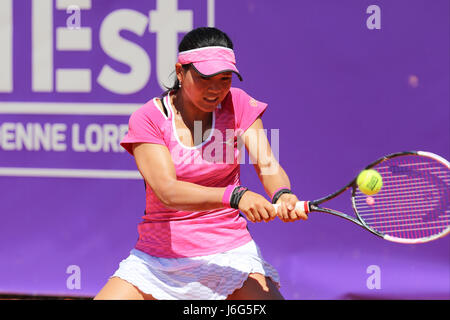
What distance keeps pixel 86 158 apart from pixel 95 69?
1.53 ft

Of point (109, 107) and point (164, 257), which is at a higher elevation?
point (109, 107)

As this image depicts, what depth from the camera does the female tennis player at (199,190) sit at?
7.15ft

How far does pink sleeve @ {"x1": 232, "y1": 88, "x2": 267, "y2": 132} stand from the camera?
238 centimetres

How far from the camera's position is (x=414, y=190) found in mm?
2852

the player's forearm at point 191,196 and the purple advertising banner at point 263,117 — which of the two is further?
the purple advertising banner at point 263,117

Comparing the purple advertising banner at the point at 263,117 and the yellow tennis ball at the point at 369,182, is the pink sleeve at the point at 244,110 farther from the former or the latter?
the purple advertising banner at the point at 263,117

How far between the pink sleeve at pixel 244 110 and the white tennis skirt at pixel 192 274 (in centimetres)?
46

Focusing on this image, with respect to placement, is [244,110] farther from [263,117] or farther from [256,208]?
[263,117]

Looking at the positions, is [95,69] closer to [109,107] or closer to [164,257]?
[109,107]

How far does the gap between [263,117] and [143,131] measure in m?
1.17

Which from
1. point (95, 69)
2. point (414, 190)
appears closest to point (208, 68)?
point (414, 190)

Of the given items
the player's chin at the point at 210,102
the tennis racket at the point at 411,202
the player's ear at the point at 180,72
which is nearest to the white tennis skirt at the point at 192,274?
the player's chin at the point at 210,102

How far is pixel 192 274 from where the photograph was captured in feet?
7.33

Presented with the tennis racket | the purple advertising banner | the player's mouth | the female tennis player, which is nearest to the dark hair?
the female tennis player
